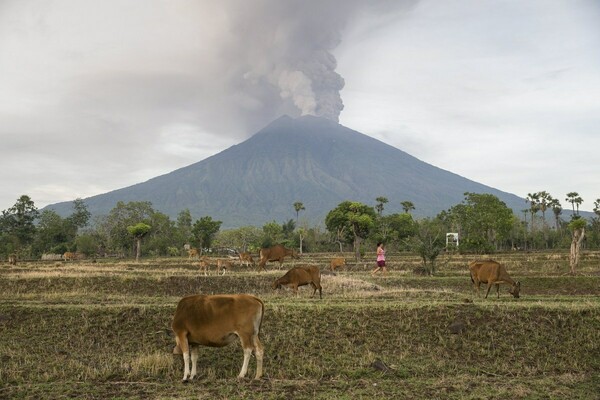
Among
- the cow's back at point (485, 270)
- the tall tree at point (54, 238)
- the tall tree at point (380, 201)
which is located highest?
the tall tree at point (380, 201)

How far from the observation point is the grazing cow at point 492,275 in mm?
20328

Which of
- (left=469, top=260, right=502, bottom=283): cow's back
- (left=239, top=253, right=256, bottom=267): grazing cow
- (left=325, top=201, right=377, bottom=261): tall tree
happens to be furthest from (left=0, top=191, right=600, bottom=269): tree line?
(left=469, top=260, right=502, bottom=283): cow's back

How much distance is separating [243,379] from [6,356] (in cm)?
615

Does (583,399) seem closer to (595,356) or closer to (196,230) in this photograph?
(595,356)

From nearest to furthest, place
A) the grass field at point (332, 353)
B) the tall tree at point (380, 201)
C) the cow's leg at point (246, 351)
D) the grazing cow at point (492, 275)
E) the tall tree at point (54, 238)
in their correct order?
the grass field at point (332, 353) → the cow's leg at point (246, 351) → the grazing cow at point (492, 275) → the tall tree at point (54, 238) → the tall tree at point (380, 201)

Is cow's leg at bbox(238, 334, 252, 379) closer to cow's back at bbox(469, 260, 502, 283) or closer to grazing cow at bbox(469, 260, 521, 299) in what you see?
grazing cow at bbox(469, 260, 521, 299)

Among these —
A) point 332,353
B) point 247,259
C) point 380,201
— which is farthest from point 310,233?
point 332,353

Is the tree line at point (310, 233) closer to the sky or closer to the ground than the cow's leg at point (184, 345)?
closer to the sky

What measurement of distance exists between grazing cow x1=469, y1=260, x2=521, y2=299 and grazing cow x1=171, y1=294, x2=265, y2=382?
12.2 meters

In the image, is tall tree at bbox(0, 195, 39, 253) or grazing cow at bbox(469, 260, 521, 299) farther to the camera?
tall tree at bbox(0, 195, 39, 253)

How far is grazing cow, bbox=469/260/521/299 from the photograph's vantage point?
20328 mm

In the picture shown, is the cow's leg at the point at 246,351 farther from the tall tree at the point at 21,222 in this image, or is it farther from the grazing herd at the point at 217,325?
the tall tree at the point at 21,222

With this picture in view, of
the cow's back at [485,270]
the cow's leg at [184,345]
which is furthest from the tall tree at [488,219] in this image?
the cow's leg at [184,345]

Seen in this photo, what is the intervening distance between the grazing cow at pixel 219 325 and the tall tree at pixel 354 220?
125 feet
